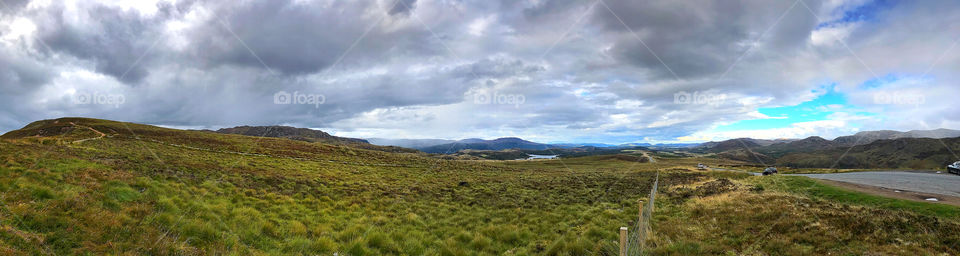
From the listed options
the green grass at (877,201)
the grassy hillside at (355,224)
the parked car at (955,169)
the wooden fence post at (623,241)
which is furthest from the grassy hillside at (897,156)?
the wooden fence post at (623,241)

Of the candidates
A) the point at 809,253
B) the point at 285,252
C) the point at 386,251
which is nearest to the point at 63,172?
the point at 285,252

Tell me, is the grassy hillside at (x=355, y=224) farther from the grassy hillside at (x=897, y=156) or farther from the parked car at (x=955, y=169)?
the grassy hillside at (x=897, y=156)

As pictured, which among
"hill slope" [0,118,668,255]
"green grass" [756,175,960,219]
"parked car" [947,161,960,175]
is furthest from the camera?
"parked car" [947,161,960,175]

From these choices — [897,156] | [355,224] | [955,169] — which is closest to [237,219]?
[355,224]

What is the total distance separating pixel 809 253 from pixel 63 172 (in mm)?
25733

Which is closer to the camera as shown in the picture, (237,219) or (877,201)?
(237,219)

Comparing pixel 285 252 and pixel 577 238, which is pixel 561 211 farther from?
pixel 285 252

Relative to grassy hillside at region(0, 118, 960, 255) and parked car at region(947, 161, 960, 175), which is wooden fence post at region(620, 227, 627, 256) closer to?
grassy hillside at region(0, 118, 960, 255)

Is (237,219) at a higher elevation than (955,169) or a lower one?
lower

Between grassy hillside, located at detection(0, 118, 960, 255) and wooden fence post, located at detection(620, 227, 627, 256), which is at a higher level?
wooden fence post, located at detection(620, 227, 627, 256)

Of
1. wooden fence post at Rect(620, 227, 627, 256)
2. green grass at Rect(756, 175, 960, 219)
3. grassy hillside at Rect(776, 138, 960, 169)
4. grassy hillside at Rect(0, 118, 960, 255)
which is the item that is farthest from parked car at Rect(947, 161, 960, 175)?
grassy hillside at Rect(776, 138, 960, 169)

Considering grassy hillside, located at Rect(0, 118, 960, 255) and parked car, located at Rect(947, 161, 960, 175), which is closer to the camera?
grassy hillside, located at Rect(0, 118, 960, 255)

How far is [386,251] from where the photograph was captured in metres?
10.2

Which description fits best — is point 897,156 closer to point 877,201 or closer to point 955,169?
point 955,169
